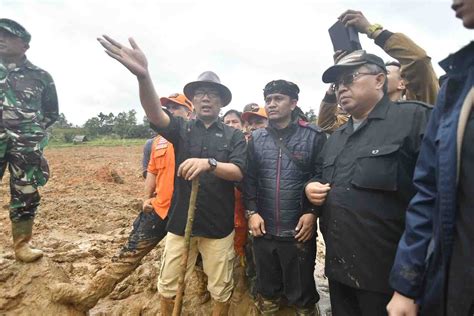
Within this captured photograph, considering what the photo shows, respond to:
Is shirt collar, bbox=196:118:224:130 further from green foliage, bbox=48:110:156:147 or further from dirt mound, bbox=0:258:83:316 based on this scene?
green foliage, bbox=48:110:156:147

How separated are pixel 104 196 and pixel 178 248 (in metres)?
6.82

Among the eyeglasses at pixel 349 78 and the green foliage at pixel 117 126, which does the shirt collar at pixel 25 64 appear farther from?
the green foliage at pixel 117 126

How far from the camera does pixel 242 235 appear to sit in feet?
11.8

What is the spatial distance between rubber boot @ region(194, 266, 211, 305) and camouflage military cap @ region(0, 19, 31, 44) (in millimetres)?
3000

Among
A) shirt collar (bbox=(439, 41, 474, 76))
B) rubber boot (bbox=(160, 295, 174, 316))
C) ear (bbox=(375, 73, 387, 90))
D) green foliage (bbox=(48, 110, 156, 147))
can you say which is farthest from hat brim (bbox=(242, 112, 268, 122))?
green foliage (bbox=(48, 110, 156, 147))

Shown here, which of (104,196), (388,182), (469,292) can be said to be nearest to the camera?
(469,292)

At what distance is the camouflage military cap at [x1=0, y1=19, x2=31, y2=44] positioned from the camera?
296 cm

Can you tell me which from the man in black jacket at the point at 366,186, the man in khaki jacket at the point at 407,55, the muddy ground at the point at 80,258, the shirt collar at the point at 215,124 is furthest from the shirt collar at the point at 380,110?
the muddy ground at the point at 80,258

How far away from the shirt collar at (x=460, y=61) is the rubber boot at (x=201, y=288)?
10.6 ft

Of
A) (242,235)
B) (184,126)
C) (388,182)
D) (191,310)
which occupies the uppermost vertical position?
(184,126)

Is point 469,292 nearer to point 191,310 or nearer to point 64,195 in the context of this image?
point 191,310

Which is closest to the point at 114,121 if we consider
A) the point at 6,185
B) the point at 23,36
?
the point at 6,185

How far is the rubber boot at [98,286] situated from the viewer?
314 cm

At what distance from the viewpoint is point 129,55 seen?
2.38 metres
